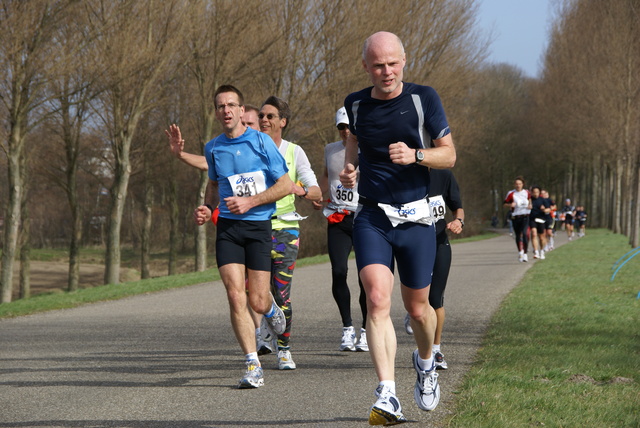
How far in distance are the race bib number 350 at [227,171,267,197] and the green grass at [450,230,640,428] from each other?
1930mm

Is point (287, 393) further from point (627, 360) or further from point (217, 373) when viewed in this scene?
point (627, 360)

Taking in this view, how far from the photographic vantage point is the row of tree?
20125mm

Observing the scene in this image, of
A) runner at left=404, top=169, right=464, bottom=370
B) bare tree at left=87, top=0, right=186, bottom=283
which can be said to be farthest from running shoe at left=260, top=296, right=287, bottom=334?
bare tree at left=87, top=0, right=186, bottom=283

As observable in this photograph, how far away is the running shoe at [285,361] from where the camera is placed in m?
6.72

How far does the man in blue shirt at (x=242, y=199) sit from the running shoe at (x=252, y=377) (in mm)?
194

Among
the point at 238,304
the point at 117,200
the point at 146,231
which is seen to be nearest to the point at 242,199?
the point at 238,304

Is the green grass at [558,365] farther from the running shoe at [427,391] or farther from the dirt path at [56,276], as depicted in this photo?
the dirt path at [56,276]

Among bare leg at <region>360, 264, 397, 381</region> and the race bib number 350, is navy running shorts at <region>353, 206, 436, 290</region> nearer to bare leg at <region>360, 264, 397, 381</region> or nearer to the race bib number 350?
bare leg at <region>360, 264, 397, 381</region>

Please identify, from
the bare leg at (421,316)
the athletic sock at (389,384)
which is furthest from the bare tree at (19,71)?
the athletic sock at (389,384)

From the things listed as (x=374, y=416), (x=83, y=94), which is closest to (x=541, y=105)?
(x=83, y=94)

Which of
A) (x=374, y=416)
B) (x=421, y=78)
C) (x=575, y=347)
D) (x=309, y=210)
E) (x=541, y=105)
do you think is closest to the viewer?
(x=374, y=416)

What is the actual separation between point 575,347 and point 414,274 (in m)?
3.32

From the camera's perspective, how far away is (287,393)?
573 cm

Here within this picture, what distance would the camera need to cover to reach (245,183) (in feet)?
20.7
